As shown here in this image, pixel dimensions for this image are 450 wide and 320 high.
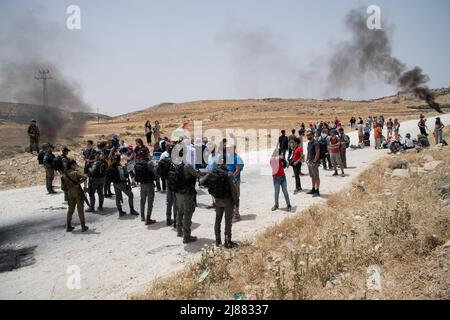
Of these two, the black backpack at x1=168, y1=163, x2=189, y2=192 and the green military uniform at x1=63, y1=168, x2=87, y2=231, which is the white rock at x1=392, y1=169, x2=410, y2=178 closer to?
the black backpack at x1=168, y1=163, x2=189, y2=192

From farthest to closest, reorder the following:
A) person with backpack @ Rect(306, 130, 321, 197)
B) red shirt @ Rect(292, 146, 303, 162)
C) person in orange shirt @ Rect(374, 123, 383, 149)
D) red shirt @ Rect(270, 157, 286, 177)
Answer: person in orange shirt @ Rect(374, 123, 383, 149) < red shirt @ Rect(292, 146, 303, 162) < person with backpack @ Rect(306, 130, 321, 197) < red shirt @ Rect(270, 157, 286, 177)

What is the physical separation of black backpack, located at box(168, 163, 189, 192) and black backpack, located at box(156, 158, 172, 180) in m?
0.89

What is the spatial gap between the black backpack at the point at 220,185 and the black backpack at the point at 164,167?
5.98 feet

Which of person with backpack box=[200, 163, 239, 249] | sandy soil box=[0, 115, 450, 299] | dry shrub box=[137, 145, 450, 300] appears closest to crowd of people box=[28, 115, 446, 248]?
person with backpack box=[200, 163, 239, 249]

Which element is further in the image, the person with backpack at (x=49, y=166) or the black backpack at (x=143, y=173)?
Answer: the person with backpack at (x=49, y=166)

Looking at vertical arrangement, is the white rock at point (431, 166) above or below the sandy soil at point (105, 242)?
above

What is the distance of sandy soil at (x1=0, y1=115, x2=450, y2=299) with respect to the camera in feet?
20.1

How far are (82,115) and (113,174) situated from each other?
21680mm

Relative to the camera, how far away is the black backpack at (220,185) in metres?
7.18

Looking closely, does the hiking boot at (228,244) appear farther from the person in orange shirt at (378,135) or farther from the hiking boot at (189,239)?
the person in orange shirt at (378,135)

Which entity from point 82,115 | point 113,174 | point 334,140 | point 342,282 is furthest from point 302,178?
point 82,115

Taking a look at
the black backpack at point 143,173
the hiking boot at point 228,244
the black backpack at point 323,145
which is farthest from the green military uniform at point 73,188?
the black backpack at point 323,145

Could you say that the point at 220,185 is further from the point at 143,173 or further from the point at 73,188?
the point at 73,188

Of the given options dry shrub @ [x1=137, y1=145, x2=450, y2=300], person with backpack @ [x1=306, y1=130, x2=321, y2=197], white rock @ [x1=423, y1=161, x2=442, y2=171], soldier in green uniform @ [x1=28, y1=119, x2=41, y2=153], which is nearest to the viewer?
dry shrub @ [x1=137, y1=145, x2=450, y2=300]
